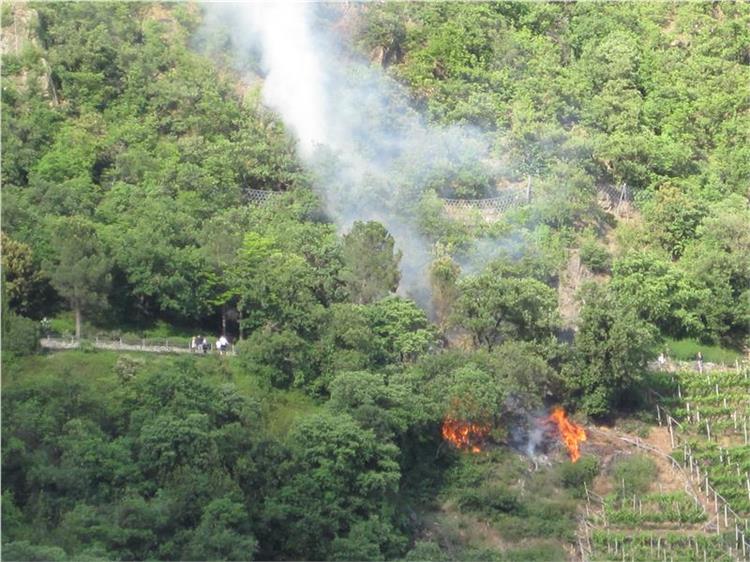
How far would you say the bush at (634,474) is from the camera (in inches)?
1628

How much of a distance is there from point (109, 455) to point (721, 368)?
1422 centimetres

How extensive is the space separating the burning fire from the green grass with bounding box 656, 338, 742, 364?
227 inches

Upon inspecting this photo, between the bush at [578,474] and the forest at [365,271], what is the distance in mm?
63

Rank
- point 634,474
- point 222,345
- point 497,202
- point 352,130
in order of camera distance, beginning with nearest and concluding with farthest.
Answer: point 634,474
point 222,345
point 497,202
point 352,130

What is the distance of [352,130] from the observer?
4931cm

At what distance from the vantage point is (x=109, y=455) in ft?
122

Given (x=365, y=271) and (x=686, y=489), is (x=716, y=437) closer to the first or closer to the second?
Answer: (x=686, y=489)

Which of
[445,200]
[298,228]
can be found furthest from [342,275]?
[445,200]

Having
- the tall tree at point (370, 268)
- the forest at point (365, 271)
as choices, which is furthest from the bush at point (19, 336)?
the tall tree at point (370, 268)

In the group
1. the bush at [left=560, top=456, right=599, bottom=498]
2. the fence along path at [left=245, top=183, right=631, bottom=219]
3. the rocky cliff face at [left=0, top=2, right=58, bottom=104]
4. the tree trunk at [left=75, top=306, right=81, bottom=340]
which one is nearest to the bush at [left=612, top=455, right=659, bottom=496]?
the bush at [left=560, top=456, right=599, bottom=498]

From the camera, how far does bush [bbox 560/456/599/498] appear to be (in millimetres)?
41281

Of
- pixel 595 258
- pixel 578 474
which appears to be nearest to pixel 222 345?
pixel 578 474

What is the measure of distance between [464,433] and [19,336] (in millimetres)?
8404

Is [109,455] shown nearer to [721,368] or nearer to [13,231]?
[13,231]
